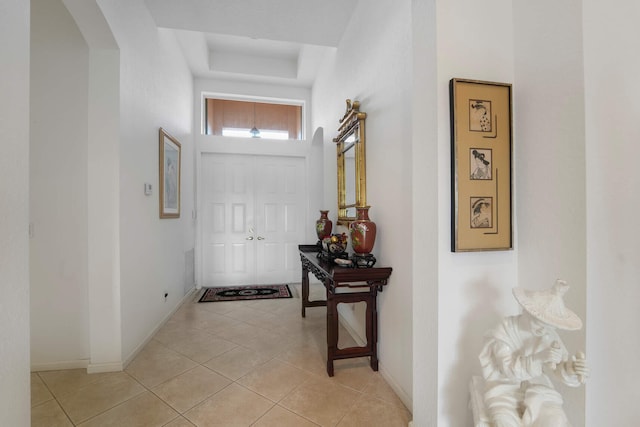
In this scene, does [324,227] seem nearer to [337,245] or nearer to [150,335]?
Result: [337,245]

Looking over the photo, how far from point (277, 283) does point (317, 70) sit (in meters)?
3.57

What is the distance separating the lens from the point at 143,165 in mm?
2518

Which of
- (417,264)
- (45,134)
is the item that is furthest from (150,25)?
(417,264)

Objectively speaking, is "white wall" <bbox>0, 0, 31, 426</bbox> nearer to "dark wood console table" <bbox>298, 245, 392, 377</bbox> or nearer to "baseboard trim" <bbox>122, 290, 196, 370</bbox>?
"baseboard trim" <bbox>122, 290, 196, 370</bbox>

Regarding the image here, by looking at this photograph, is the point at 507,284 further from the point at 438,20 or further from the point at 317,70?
the point at 317,70

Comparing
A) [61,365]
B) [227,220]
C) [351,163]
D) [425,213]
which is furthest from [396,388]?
[227,220]

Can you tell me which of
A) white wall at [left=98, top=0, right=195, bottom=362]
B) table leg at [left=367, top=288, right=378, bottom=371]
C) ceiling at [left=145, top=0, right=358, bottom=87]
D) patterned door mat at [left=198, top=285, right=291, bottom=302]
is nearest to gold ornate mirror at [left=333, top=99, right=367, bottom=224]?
table leg at [left=367, top=288, right=378, bottom=371]

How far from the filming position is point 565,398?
1.07 meters

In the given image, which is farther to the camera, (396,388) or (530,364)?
(396,388)

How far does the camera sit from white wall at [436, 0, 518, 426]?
1.23 m

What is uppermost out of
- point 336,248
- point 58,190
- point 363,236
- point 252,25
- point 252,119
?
point 252,25

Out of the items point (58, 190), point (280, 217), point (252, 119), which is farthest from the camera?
point (252, 119)

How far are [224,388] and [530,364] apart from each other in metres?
1.81

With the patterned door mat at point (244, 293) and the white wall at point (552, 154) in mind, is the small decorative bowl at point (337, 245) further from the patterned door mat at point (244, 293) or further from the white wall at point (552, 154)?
the patterned door mat at point (244, 293)
